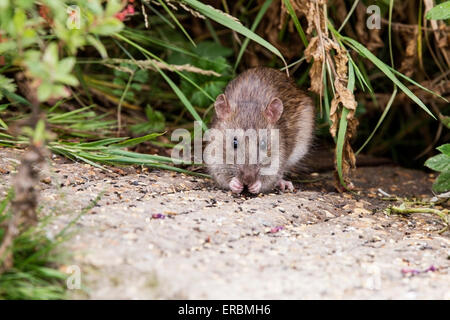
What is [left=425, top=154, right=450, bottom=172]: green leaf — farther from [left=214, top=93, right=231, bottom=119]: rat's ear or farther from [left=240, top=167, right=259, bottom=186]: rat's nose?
[left=214, top=93, right=231, bottom=119]: rat's ear

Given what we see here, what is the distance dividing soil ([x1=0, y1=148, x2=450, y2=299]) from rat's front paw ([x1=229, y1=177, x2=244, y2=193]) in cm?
11

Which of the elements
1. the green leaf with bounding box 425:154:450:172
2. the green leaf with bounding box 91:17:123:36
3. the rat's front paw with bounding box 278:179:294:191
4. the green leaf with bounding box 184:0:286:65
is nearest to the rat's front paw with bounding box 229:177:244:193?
the rat's front paw with bounding box 278:179:294:191

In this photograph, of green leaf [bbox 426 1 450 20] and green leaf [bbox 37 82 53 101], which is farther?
green leaf [bbox 426 1 450 20]

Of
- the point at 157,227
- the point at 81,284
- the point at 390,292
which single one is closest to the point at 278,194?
the point at 157,227

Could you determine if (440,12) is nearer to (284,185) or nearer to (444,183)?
(444,183)

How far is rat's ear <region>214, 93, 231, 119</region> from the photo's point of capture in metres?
4.23

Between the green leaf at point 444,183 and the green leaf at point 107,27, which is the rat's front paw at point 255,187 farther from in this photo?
the green leaf at point 107,27

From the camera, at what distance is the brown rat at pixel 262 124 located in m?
4.12

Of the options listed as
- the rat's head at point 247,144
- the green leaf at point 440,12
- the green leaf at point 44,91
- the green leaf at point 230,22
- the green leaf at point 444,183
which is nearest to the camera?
the green leaf at point 44,91

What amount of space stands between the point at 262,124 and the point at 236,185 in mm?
508

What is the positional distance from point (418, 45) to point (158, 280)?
3.23 metres

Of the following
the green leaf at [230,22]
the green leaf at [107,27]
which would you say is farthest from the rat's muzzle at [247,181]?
the green leaf at [107,27]

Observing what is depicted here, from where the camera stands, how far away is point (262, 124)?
4.22m

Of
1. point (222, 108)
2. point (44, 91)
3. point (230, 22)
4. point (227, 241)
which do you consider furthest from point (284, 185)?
point (44, 91)
